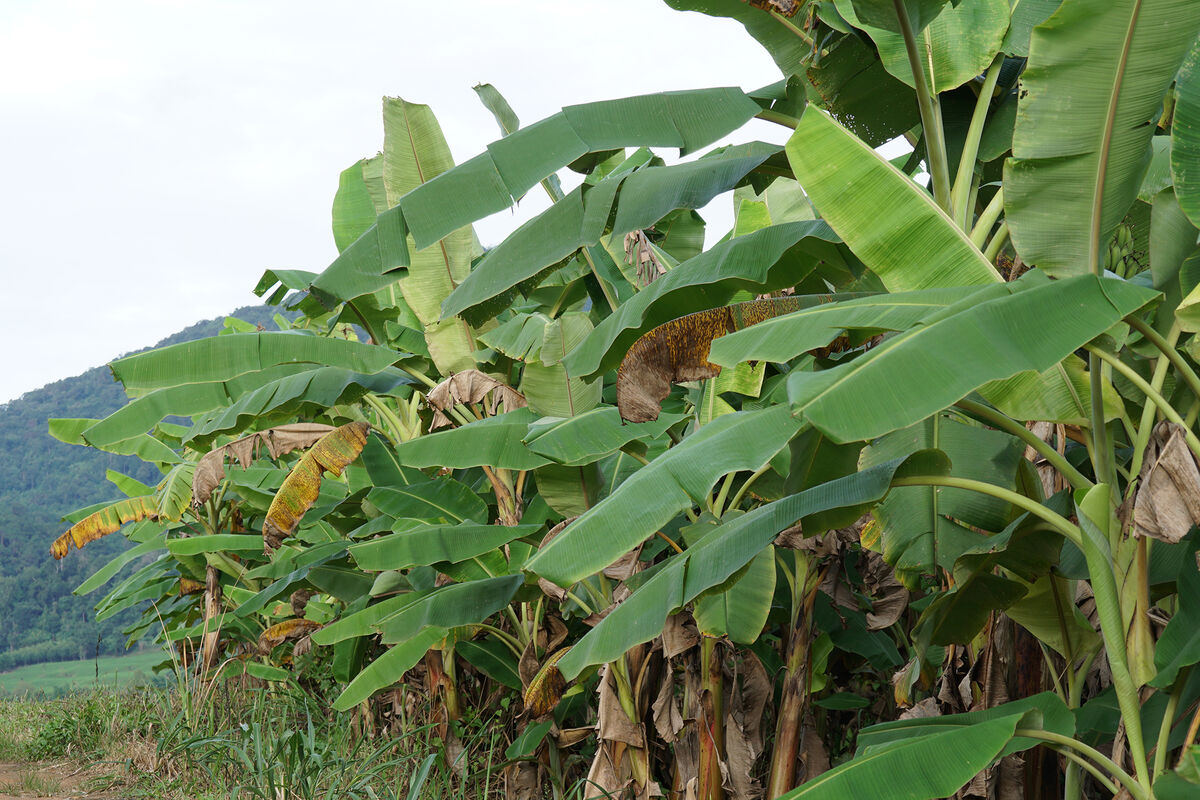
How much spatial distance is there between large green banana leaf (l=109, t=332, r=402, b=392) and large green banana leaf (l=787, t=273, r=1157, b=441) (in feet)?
10.5

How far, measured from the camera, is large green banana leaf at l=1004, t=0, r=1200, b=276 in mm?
2055

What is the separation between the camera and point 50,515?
3659cm

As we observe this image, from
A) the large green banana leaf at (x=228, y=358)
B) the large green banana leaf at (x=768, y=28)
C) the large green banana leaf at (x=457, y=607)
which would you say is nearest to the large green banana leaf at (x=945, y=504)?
the large green banana leaf at (x=768, y=28)

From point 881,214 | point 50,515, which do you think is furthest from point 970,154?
point 50,515

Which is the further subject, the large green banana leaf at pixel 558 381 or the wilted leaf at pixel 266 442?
the wilted leaf at pixel 266 442

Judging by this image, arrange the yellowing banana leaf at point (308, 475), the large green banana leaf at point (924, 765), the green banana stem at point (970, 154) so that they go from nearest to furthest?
the large green banana leaf at point (924, 765) < the green banana stem at point (970, 154) < the yellowing banana leaf at point (308, 475)

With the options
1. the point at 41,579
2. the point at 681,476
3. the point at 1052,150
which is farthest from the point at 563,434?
the point at 41,579

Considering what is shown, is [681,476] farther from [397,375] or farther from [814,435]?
[397,375]

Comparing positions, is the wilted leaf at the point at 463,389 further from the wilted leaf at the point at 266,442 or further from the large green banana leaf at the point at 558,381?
the wilted leaf at the point at 266,442

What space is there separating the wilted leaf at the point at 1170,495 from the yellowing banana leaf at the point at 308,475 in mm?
3870

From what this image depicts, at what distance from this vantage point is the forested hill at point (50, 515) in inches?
1205

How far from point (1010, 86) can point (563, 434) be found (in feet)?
6.84

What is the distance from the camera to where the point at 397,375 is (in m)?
5.14

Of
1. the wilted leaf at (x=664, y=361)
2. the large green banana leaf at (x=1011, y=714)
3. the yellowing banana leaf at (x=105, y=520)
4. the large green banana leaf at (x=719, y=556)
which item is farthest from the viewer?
the yellowing banana leaf at (x=105, y=520)
